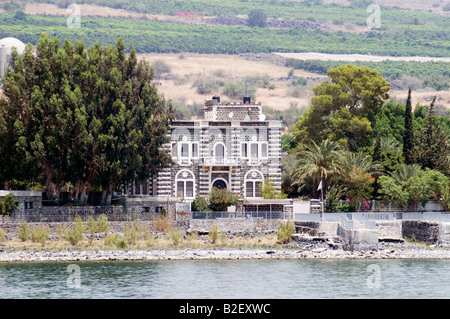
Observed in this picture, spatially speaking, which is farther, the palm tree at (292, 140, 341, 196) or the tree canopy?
the palm tree at (292, 140, 341, 196)

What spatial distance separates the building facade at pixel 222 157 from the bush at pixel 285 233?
13380 mm

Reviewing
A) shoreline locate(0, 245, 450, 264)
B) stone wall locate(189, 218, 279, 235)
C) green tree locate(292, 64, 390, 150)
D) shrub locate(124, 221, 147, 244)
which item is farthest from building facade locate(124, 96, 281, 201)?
shoreline locate(0, 245, 450, 264)

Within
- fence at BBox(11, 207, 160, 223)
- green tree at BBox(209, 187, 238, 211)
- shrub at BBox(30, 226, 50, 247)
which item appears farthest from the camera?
green tree at BBox(209, 187, 238, 211)

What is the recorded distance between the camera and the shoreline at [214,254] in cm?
5722

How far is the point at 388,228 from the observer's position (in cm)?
6431

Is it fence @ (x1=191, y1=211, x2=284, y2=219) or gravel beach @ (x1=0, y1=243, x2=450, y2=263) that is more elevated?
fence @ (x1=191, y1=211, x2=284, y2=219)

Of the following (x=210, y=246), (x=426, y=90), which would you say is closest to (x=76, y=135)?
(x=210, y=246)

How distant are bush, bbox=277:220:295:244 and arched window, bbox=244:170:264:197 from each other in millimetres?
13584

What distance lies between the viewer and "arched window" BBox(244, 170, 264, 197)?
253ft

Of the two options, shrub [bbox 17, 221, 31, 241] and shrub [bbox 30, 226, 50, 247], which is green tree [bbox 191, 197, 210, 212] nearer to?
shrub [bbox 30, 226, 50, 247]

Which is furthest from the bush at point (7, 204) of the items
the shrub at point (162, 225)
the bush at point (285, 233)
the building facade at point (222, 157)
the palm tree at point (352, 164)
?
the palm tree at point (352, 164)

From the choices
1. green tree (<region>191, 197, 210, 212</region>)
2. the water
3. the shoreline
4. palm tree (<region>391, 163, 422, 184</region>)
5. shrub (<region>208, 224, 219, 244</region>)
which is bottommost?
the water

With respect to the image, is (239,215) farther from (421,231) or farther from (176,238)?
(421,231)

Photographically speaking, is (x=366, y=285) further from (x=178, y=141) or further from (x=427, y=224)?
(x=178, y=141)
